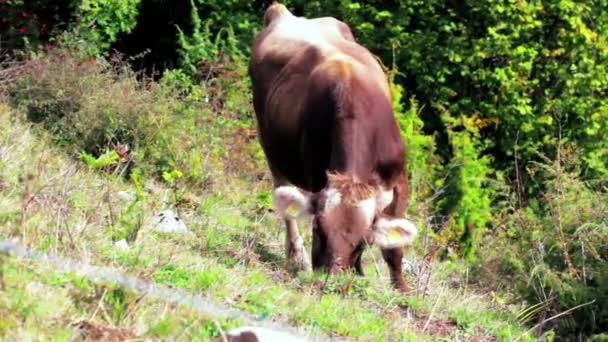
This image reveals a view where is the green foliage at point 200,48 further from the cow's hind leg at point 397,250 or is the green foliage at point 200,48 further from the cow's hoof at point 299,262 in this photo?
the cow's hind leg at point 397,250

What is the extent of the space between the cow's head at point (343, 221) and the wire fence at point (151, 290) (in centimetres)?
205

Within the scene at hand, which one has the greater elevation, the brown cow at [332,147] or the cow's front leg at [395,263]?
the brown cow at [332,147]

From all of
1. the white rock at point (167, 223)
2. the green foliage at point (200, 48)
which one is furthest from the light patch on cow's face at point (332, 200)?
the green foliage at point (200, 48)

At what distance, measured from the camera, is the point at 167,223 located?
26.5 feet

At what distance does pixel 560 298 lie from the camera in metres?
7.87

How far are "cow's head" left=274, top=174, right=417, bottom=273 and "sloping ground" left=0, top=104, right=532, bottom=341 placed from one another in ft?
0.92

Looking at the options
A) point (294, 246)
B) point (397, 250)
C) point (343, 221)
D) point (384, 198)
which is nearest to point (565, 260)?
point (397, 250)

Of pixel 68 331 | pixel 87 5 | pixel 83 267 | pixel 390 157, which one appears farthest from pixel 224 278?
pixel 87 5

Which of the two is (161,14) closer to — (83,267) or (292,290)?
(292,290)

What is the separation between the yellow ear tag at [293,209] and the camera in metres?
7.40

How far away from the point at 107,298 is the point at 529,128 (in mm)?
11199

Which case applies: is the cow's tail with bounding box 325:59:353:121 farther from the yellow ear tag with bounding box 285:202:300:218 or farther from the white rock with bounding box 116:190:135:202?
the white rock with bounding box 116:190:135:202

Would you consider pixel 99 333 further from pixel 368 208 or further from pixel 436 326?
pixel 368 208

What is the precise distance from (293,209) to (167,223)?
4.01 feet
